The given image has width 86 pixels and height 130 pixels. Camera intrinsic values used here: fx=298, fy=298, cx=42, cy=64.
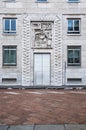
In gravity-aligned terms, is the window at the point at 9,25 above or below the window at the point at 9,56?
above

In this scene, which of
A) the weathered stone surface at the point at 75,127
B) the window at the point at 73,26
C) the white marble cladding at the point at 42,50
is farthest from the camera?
the window at the point at 73,26

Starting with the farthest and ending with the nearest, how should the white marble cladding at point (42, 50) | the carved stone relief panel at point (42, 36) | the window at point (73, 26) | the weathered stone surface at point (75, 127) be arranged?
the window at point (73, 26) → the carved stone relief panel at point (42, 36) → the white marble cladding at point (42, 50) → the weathered stone surface at point (75, 127)

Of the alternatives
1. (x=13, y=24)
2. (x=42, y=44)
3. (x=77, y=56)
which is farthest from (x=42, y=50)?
(x=13, y=24)

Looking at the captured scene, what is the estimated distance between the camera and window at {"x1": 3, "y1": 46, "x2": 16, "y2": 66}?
28.5m

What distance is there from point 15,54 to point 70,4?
23.2 feet

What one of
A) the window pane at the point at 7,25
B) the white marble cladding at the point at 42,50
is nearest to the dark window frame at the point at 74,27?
the white marble cladding at the point at 42,50

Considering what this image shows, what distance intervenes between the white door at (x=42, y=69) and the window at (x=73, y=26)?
129 inches

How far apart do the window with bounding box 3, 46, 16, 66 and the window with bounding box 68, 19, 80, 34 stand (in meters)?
5.66

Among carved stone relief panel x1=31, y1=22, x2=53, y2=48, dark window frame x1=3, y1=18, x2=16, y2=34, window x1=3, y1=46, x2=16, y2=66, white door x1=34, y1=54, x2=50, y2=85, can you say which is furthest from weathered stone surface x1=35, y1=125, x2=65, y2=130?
dark window frame x1=3, y1=18, x2=16, y2=34

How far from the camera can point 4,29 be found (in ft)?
93.8

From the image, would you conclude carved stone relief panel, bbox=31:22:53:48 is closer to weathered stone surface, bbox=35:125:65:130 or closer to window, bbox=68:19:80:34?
window, bbox=68:19:80:34

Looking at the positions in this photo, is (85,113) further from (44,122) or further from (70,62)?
(70,62)

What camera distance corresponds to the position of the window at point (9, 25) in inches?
1123

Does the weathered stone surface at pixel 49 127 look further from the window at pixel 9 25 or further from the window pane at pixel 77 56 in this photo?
the window at pixel 9 25
